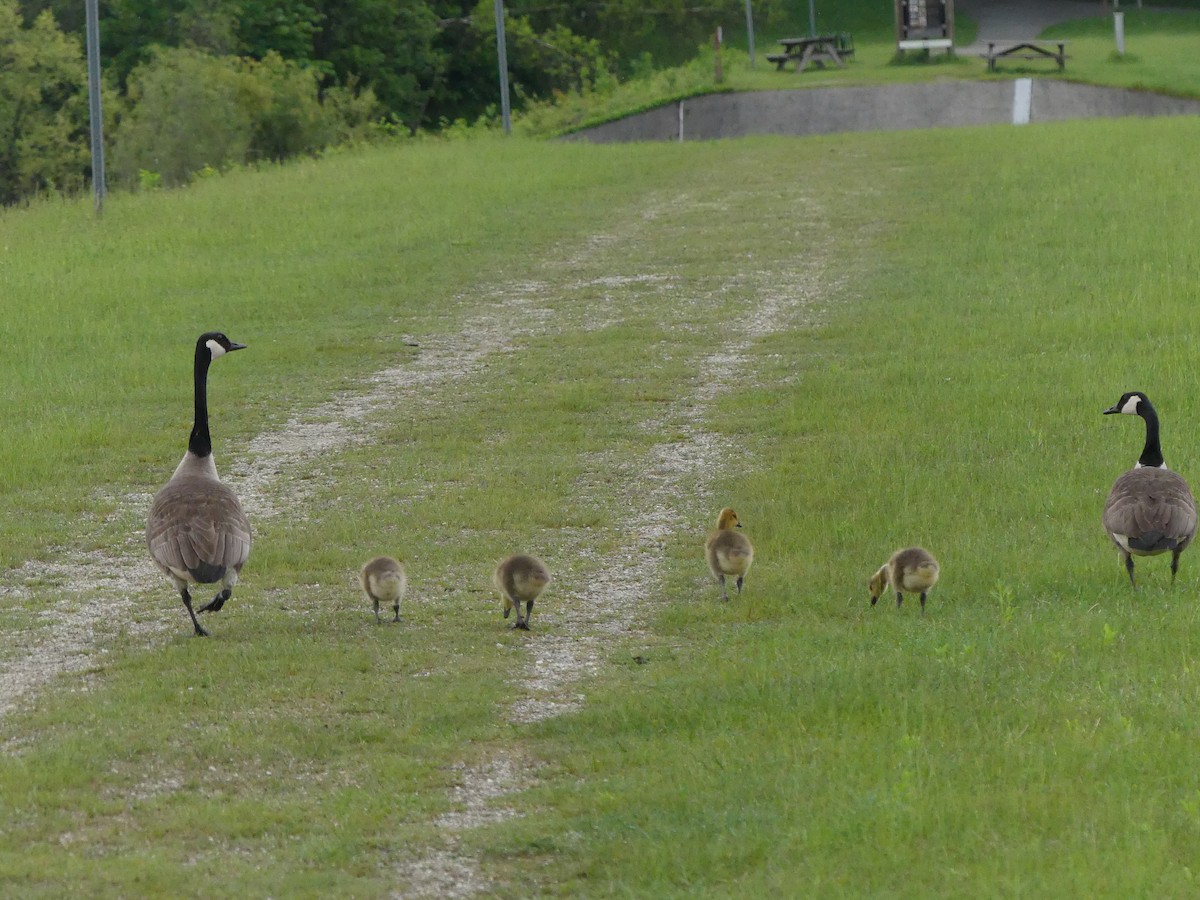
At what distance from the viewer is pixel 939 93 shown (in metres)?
49.4

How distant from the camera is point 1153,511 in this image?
8.91 m

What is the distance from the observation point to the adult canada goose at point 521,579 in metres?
8.96

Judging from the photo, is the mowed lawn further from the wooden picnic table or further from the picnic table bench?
the wooden picnic table

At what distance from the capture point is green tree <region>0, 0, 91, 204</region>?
50.1 meters

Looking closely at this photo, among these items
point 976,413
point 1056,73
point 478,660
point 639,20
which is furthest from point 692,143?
point 639,20

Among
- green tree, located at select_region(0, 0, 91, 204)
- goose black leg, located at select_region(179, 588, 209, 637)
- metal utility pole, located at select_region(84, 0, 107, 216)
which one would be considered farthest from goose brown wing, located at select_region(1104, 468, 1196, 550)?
green tree, located at select_region(0, 0, 91, 204)

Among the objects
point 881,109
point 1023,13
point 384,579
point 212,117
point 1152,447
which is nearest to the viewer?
point 384,579

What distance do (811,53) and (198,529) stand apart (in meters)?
53.9

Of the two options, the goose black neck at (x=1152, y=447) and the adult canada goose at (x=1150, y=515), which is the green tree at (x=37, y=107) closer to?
the goose black neck at (x=1152, y=447)

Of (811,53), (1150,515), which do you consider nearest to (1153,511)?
(1150,515)

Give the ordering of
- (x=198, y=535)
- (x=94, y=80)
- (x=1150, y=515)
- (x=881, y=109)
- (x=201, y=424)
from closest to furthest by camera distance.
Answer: (x=198, y=535) → (x=1150, y=515) → (x=201, y=424) → (x=94, y=80) → (x=881, y=109)

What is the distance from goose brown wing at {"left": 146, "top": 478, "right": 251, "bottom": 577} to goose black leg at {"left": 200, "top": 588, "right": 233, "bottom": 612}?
0.22m

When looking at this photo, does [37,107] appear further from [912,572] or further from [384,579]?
[912,572]

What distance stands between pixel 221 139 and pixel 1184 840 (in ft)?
143
